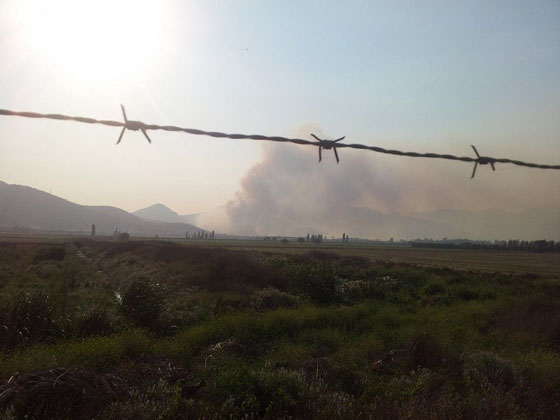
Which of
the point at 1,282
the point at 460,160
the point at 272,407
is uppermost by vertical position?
the point at 460,160

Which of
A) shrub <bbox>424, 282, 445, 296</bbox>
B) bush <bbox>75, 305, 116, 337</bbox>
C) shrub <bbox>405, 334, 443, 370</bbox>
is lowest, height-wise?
shrub <bbox>424, 282, 445, 296</bbox>

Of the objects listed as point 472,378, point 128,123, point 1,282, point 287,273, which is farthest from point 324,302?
point 1,282

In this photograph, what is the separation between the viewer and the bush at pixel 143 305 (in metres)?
10.1

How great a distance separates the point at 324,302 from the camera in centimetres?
1620

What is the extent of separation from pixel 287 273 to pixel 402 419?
58.7 feet

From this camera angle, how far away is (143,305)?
10.4m

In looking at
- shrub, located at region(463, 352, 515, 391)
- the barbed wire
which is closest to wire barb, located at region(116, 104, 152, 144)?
the barbed wire

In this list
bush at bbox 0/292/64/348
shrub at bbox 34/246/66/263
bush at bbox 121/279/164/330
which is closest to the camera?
bush at bbox 0/292/64/348

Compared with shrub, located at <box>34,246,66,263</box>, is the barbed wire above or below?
above

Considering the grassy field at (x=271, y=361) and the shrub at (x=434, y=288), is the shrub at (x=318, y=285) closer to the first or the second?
the grassy field at (x=271, y=361)

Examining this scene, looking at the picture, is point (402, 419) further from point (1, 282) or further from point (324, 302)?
point (1, 282)

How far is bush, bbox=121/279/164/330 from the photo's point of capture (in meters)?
10.1

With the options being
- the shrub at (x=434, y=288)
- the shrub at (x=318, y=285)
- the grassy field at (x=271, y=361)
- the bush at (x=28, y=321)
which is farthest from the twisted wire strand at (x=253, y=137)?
the shrub at (x=434, y=288)

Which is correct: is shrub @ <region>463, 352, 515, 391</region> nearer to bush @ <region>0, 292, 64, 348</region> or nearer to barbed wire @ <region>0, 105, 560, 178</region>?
barbed wire @ <region>0, 105, 560, 178</region>
